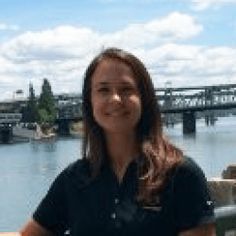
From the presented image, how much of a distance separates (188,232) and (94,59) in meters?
0.74

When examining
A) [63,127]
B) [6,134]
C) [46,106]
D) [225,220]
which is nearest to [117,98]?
[225,220]

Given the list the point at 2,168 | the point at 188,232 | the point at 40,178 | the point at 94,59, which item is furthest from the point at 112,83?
the point at 2,168

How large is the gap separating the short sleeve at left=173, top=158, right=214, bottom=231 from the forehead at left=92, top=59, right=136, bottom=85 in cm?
38

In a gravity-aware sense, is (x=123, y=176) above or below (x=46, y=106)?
above

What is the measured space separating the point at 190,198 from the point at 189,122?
421 ft

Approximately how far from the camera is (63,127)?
141250 millimetres

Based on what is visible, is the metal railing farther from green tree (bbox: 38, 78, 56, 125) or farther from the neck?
green tree (bbox: 38, 78, 56, 125)

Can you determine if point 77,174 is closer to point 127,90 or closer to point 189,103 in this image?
point 127,90

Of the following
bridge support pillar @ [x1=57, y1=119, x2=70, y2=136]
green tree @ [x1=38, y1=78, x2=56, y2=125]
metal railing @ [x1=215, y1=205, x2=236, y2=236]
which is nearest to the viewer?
metal railing @ [x1=215, y1=205, x2=236, y2=236]

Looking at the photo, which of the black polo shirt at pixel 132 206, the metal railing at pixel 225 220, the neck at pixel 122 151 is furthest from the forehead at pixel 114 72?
the metal railing at pixel 225 220

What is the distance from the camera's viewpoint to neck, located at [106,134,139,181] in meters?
3.21

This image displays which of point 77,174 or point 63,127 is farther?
point 63,127

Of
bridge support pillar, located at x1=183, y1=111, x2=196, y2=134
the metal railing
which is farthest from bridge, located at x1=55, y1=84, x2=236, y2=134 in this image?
the metal railing

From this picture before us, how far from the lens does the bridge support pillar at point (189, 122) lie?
128m
